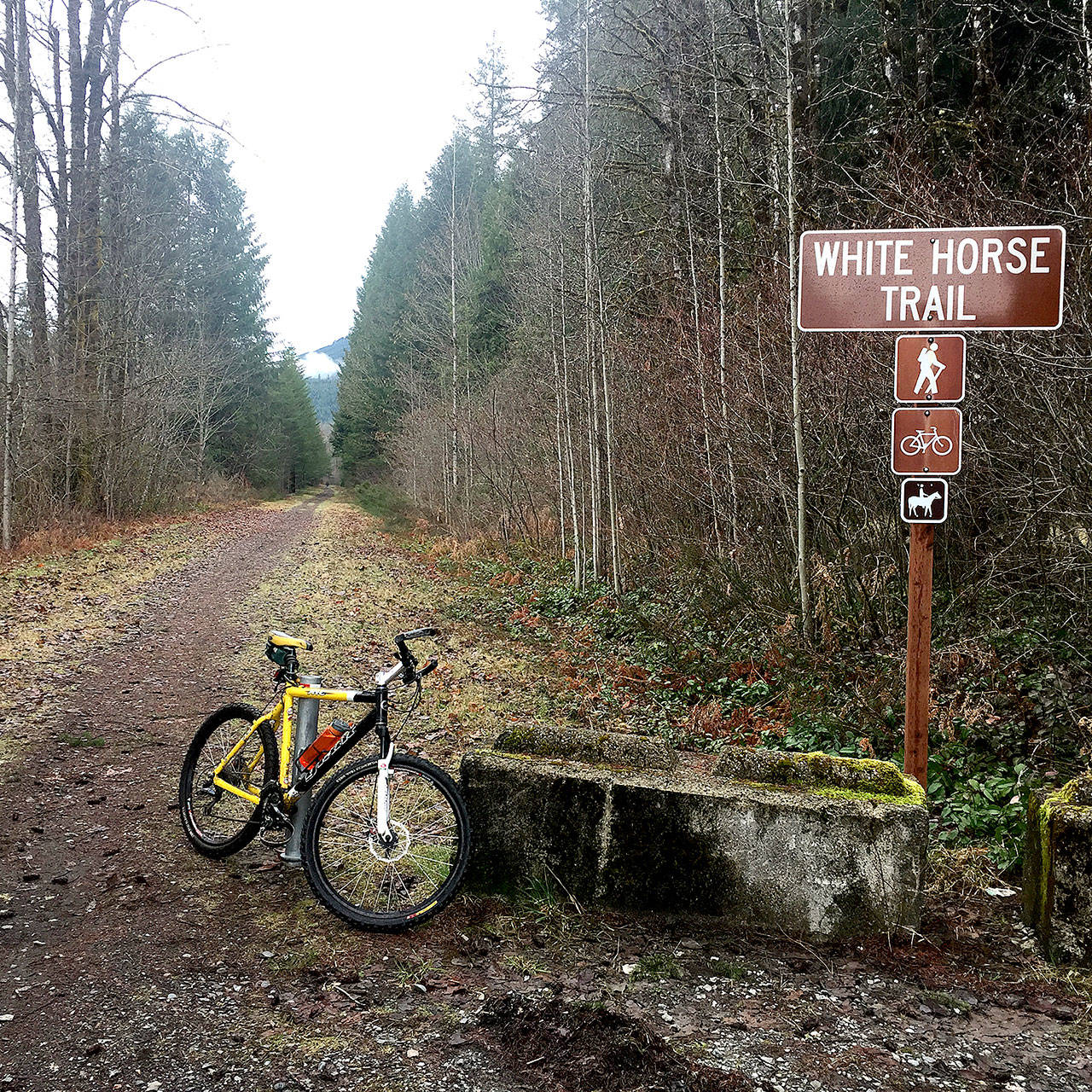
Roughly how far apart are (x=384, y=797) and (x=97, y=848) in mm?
1982

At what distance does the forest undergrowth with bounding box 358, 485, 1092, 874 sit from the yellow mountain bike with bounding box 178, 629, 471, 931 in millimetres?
2780

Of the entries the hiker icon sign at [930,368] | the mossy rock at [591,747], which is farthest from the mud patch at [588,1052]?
the hiker icon sign at [930,368]

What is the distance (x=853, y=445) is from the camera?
8.31 meters

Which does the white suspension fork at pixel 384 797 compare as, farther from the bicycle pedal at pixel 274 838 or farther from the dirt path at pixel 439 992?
the bicycle pedal at pixel 274 838

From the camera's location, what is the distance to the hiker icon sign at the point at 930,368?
14.1 feet

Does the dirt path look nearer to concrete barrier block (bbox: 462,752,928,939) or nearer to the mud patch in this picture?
the mud patch

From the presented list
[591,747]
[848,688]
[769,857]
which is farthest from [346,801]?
[848,688]

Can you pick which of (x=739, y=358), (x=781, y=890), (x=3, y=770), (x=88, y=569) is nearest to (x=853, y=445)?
(x=739, y=358)

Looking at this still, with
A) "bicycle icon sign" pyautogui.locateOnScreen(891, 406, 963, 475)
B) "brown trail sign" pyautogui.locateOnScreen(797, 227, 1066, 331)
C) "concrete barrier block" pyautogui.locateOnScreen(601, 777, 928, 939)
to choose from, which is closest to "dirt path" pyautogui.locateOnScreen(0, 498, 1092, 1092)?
"concrete barrier block" pyautogui.locateOnScreen(601, 777, 928, 939)

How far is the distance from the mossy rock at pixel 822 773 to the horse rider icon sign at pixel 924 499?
1199mm

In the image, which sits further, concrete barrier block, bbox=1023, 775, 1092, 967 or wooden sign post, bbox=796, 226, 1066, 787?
wooden sign post, bbox=796, 226, 1066, 787

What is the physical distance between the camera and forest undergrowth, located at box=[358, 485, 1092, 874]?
5340 millimetres

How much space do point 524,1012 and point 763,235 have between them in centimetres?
961

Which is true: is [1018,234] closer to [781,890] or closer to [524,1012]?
[781,890]
